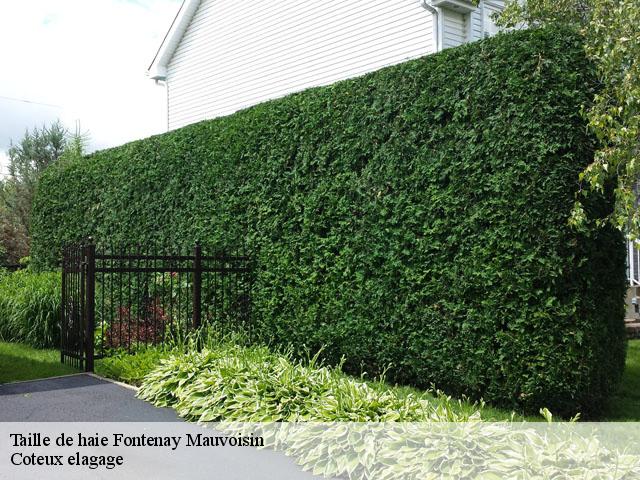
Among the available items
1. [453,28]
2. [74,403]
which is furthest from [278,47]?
[74,403]

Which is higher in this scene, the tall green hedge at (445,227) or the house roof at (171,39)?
the house roof at (171,39)

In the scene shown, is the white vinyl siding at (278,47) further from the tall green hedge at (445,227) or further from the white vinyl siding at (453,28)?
the tall green hedge at (445,227)

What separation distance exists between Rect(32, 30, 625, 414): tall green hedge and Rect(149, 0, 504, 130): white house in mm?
4040

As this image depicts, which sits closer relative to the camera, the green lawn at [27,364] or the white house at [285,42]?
the green lawn at [27,364]

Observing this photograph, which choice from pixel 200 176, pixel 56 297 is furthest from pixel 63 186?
pixel 200 176

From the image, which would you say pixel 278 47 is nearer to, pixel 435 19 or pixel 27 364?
pixel 435 19

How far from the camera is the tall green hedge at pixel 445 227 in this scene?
5.54 meters

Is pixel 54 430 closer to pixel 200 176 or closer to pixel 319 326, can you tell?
pixel 319 326

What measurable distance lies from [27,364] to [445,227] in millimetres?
5732

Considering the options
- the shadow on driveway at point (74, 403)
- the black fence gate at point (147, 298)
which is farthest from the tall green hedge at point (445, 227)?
the shadow on driveway at point (74, 403)

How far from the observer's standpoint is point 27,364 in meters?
8.25

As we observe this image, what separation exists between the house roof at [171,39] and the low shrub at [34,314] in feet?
27.0

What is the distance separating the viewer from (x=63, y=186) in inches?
515

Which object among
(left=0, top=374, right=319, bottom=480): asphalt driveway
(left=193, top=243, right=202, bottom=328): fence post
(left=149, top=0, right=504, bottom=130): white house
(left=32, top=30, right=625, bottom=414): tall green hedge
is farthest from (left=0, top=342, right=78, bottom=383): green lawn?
(left=149, top=0, right=504, bottom=130): white house
